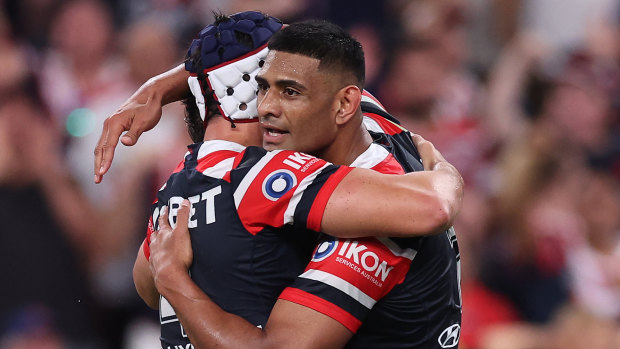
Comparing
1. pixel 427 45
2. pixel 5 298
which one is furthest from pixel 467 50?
pixel 5 298

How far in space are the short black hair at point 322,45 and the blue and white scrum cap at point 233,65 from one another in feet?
0.31

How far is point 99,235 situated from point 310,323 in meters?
3.45

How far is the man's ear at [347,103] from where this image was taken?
10.00 feet

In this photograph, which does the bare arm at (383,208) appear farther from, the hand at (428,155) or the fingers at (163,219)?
the fingers at (163,219)

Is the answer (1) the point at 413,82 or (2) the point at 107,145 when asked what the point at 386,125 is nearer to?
(2) the point at 107,145

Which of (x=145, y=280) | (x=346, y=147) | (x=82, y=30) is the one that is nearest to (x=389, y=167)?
(x=346, y=147)

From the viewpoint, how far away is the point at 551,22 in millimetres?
7395

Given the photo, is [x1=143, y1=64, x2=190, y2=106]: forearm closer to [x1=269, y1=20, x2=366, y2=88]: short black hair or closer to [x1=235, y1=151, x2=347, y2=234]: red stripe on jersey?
[x1=269, y1=20, x2=366, y2=88]: short black hair

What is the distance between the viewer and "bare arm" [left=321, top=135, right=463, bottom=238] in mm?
2734

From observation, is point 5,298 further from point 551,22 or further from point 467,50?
point 551,22

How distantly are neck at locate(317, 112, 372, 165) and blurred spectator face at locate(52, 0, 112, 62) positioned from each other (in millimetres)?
4003

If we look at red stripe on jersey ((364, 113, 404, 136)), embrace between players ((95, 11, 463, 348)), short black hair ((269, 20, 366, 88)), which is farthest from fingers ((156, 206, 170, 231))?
red stripe on jersey ((364, 113, 404, 136))

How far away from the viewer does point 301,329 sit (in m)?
2.74

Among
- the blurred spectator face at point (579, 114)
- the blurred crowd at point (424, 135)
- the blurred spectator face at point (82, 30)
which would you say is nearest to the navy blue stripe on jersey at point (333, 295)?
the blurred crowd at point (424, 135)
